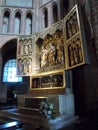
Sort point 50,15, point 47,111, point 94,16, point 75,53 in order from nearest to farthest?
point 94,16, point 47,111, point 75,53, point 50,15

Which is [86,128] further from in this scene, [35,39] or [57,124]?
[35,39]

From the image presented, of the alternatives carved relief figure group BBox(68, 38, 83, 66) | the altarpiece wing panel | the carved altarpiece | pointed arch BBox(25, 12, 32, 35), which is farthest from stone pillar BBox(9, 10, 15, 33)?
carved relief figure group BBox(68, 38, 83, 66)

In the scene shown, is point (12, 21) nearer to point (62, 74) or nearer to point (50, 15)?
point (50, 15)

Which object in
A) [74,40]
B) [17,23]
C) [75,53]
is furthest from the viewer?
[17,23]

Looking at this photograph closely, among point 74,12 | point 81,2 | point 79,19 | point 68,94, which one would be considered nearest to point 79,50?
point 79,19

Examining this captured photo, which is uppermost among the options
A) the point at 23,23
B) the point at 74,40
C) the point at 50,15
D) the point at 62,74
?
the point at 50,15

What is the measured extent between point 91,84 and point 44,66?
8.98 feet

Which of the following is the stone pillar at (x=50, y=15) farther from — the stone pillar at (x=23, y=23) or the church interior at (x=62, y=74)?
the church interior at (x=62, y=74)

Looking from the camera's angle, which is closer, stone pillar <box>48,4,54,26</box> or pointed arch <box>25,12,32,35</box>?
stone pillar <box>48,4,54,26</box>

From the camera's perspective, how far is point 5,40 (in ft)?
43.0

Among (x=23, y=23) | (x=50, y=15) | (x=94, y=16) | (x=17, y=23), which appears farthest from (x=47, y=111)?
(x=17, y=23)

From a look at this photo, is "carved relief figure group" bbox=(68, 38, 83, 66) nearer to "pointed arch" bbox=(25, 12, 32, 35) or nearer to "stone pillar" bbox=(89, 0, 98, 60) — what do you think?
"stone pillar" bbox=(89, 0, 98, 60)

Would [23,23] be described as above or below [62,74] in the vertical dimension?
above

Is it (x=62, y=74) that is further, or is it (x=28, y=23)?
(x=28, y=23)
